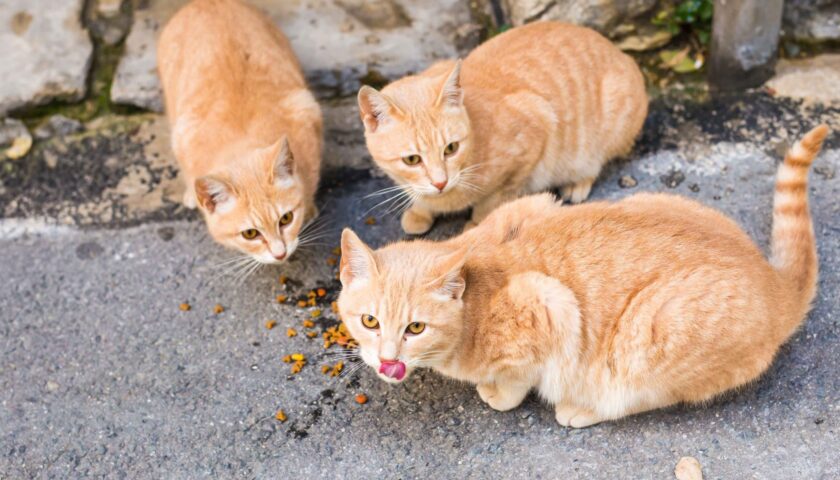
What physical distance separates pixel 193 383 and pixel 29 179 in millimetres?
2107

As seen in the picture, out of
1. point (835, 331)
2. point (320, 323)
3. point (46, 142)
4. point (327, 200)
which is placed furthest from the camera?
point (46, 142)

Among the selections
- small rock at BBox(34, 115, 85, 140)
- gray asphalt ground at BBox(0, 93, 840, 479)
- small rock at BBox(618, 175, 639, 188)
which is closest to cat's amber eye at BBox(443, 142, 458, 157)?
gray asphalt ground at BBox(0, 93, 840, 479)

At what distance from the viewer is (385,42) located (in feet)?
18.9

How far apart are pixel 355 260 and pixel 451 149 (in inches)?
44.7

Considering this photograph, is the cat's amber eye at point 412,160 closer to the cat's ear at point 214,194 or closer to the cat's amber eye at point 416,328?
the cat's ear at point 214,194

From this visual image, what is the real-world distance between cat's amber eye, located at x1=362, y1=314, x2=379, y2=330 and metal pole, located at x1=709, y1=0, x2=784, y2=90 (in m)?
3.11

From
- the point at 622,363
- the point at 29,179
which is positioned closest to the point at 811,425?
the point at 622,363

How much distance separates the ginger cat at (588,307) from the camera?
3340mm

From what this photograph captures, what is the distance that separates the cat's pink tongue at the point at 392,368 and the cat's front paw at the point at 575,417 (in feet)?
2.64

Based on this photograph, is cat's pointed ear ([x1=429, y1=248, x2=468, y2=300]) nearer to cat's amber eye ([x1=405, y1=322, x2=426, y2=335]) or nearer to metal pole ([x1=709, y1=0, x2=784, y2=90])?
cat's amber eye ([x1=405, y1=322, x2=426, y2=335])

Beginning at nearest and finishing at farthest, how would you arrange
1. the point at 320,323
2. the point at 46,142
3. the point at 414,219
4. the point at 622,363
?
1. the point at 622,363
2. the point at 320,323
3. the point at 414,219
4. the point at 46,142

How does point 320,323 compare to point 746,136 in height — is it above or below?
below

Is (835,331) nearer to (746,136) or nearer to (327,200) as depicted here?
(746,136)

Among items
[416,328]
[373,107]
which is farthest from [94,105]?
[416,328]
